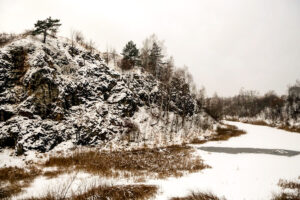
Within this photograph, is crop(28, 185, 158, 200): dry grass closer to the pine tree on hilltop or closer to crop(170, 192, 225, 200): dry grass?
crop(170, 192, 225, 200): dry grass

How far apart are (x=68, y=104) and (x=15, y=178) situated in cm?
1478

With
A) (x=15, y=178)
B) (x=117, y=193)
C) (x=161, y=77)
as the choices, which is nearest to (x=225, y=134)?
(x=161, y=77)

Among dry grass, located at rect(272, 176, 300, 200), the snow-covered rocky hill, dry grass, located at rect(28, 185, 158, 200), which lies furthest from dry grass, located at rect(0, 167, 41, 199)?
dry grass, located at rect(272, 176, 300, 200)

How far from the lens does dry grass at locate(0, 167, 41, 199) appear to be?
31.1 ft

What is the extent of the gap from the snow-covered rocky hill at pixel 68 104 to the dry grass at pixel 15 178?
504 centimetres

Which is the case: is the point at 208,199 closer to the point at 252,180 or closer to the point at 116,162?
the point at 252,180

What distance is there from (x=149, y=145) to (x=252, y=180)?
1787cm

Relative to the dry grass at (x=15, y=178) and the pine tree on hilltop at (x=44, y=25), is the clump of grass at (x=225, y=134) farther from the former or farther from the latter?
the pine tree on hilltop at (x=44, y=25)

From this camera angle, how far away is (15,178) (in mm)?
11945

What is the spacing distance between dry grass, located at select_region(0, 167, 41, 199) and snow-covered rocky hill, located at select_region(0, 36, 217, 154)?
198 inches

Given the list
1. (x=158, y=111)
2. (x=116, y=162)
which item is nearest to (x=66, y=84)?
(x=116, y=162)

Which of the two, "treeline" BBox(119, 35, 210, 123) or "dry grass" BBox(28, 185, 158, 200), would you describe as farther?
"treeline" BBox(119, 35, 210, 123)

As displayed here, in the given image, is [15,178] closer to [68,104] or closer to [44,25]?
[68,104]

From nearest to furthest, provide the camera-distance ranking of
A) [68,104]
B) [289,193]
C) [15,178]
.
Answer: [289,193] → [15,178] → [68,104]
